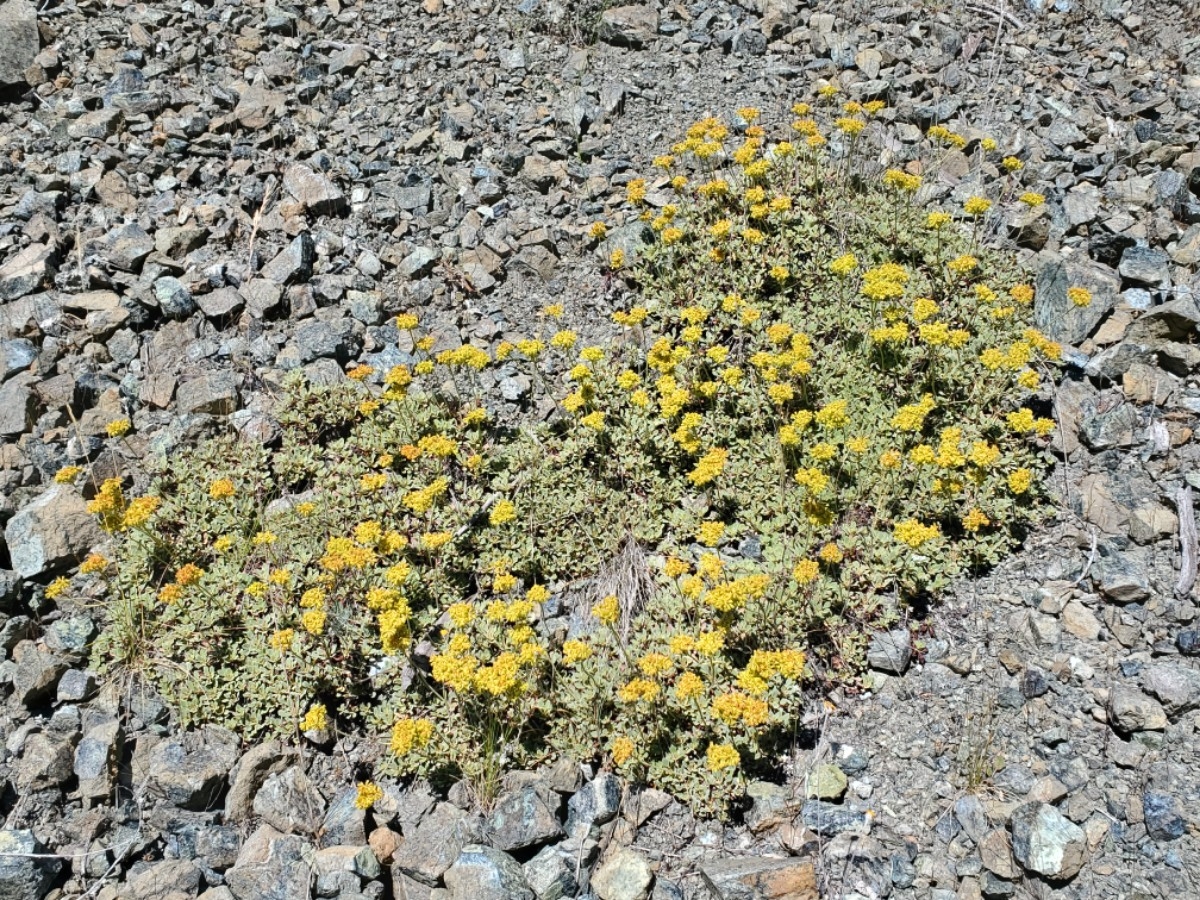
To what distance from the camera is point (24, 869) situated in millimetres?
3877

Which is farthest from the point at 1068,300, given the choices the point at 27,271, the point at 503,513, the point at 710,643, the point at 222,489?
the point at 27,271

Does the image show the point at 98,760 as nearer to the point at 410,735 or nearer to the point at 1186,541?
the point at 410,735

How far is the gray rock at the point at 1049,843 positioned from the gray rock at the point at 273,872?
2.84 meters

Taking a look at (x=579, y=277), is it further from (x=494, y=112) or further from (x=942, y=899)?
(x=942, y=899)

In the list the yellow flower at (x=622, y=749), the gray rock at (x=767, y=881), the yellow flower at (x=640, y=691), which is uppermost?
the yellow flower at (x=640, y=691)

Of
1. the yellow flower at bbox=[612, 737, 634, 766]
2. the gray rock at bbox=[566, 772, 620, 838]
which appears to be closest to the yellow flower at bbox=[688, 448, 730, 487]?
the yellow flower at bbox=[612, 737, 634, 766]

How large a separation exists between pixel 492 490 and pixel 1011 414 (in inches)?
115

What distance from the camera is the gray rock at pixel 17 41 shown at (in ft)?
25.6

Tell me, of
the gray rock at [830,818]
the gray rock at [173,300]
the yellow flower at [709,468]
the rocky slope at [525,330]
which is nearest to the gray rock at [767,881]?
the rocky slope at [525,330]

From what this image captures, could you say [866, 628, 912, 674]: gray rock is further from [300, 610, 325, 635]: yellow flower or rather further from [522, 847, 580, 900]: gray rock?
[300, 610, 325, 635]: yellow flower

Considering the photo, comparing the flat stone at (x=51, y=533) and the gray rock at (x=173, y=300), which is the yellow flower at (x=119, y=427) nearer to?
the flat stone at (x=51, y=533)

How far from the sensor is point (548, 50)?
824cm

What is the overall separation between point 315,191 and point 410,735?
4.66 m

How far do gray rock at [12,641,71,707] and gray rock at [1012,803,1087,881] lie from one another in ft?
14.8
